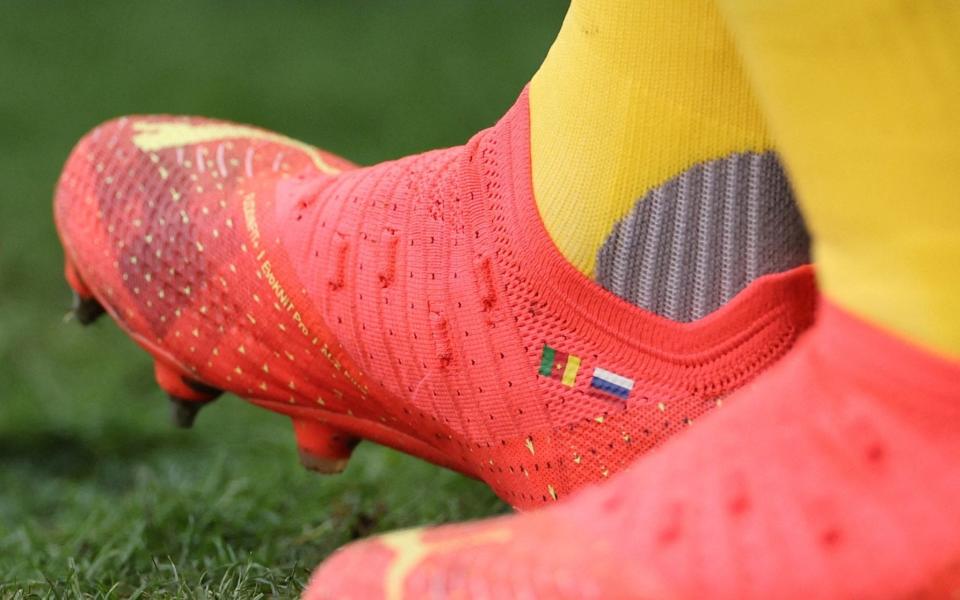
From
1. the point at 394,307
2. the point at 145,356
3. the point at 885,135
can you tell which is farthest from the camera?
the point at 145,356

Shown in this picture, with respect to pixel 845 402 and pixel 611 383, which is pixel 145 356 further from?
pixel 845 402

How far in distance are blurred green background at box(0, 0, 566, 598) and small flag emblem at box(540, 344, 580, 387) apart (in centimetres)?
23

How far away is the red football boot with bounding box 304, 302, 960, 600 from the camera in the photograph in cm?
54

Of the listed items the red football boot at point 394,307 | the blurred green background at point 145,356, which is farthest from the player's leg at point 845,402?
the blurred green background at point 145,356

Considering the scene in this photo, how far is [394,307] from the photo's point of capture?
873 mm

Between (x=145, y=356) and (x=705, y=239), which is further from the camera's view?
(x=145, y=356)

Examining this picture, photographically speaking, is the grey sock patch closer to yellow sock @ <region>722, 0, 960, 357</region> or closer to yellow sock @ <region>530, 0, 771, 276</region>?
yellow sock @ <region>530, 0, 771, 276</region>

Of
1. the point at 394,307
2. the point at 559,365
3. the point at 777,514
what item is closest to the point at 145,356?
the point at 394,307

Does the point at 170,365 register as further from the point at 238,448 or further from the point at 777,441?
the point at 777,441

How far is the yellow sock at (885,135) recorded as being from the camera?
0.55 meters

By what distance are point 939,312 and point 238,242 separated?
1.85 ft

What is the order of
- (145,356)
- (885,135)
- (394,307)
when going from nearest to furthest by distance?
(885,135), (394,307), (145,356)

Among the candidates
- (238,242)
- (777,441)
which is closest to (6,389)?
(238,242)

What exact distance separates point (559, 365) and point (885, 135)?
11.3 inches
